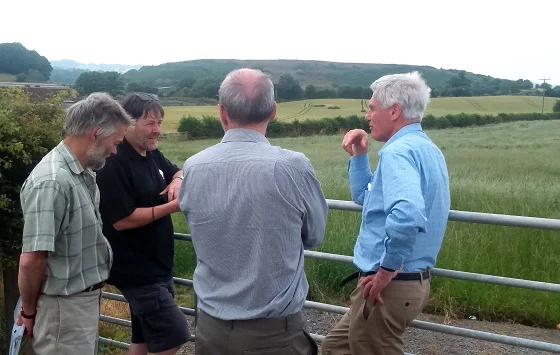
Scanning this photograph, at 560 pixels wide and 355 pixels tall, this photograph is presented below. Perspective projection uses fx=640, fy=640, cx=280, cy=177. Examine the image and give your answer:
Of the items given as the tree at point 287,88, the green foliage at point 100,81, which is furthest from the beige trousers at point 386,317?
the green foliage at point 100,81

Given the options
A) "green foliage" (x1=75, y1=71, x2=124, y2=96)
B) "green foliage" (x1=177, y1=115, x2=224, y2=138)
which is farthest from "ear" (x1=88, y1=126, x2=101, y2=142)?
"green foliage" (x1=177, y1=115, x2=224, y2=138)

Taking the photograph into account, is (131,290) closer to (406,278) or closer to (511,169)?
(406,278)

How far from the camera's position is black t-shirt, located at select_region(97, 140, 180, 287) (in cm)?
279

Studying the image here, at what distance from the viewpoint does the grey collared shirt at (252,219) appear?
216 centimetres

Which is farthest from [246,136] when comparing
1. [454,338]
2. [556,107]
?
[556,107]

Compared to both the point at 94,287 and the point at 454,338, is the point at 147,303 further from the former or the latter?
the point at 454,338

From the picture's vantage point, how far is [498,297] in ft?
18.2

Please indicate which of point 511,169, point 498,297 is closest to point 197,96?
point 498,297

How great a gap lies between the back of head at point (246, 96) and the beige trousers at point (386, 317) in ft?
3.05

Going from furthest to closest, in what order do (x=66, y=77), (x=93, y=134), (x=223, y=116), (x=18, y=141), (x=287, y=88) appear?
1. (x=287, y=88)
2. (x=66, y=77)
3. (x=18, y=141)
4. (x=93, y=134)
5. (x=223, y=116)

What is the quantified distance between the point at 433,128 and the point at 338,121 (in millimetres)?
9908

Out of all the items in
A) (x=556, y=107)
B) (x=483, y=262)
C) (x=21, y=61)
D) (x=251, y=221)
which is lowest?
(x=483, y=262)

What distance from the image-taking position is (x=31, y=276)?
2.45 metres

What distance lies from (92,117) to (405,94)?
1.26m
